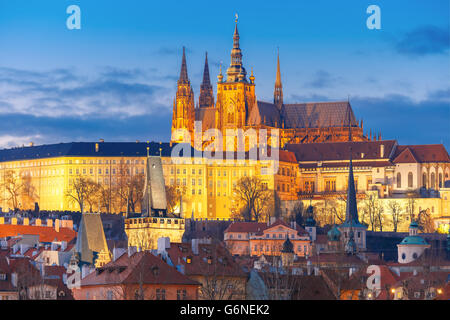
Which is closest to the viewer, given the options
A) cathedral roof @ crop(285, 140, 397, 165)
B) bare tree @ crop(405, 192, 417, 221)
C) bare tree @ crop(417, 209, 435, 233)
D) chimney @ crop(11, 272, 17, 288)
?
chimney @ crop(11, 272, 17, 288)

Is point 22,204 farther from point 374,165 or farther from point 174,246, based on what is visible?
point 174,246

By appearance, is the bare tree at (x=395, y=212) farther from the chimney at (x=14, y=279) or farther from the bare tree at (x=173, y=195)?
the chimney at (x=14, y=279)

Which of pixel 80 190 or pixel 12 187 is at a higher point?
pixel 12 187

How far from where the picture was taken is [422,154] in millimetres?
182500

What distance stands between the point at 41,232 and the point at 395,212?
5999cm

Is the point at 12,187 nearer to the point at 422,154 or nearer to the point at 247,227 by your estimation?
the point at 422,154

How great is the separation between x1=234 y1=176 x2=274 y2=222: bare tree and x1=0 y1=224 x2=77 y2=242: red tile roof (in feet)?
141

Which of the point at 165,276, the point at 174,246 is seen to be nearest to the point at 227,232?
the point at 174,246

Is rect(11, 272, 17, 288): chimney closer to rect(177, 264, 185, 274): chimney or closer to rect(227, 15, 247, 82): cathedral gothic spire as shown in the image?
rect(177, 264, 185, 274): chimney

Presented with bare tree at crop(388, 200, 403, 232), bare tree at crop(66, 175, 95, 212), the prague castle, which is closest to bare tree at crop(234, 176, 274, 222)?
the prague castle

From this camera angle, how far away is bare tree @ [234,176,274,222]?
16675cm

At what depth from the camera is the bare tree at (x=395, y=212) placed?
167 metres

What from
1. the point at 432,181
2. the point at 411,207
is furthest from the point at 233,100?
the point at 411,207

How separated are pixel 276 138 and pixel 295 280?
138874mm
